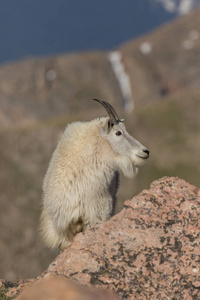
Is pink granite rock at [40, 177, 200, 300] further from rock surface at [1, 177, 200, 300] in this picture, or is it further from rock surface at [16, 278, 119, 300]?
rock surface at [16, 278, 119, 300]

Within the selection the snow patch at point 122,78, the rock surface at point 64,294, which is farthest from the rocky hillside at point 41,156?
the rock surface at point 64,294

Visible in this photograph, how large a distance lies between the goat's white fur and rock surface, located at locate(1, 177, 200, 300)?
237 cm

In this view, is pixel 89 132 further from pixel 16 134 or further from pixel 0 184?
pixel 16 134

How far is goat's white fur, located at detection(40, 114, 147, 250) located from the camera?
34.2ft

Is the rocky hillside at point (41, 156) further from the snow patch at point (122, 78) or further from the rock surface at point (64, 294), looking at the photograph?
the rock surface at point (64, 294)

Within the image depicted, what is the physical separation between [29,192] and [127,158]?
142 ft

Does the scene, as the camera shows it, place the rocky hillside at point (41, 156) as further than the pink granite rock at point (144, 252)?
Yes

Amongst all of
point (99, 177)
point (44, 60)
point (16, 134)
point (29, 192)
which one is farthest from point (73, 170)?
point (44, 60)

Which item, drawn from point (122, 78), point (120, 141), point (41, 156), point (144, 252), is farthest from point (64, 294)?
point (122, 78)

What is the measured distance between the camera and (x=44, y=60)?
148750mm

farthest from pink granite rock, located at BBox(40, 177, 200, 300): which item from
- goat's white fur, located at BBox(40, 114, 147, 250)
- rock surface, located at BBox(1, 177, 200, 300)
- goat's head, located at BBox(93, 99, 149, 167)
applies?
goat's head, located at BBox(93, 99, 149, 167)

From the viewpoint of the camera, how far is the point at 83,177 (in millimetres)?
10602

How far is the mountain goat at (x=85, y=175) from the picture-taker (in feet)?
34.3

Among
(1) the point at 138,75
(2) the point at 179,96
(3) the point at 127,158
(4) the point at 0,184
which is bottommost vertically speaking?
(3) the point at 127,158
